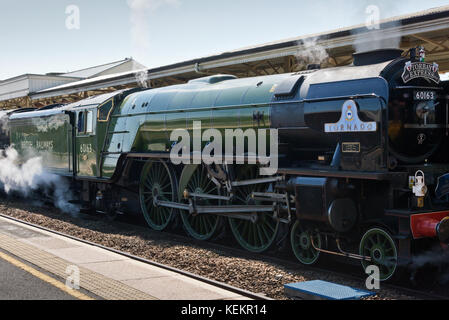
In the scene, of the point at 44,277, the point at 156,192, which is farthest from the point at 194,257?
the point at 156,192

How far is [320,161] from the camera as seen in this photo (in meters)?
7.29

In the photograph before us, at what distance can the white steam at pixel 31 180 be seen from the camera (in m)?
14.1

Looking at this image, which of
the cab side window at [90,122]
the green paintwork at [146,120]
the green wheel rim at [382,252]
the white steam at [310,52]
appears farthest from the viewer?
the cab side window at [90,122]

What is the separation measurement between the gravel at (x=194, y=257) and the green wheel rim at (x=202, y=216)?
31cm

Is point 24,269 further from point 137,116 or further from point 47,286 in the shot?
point 137,116

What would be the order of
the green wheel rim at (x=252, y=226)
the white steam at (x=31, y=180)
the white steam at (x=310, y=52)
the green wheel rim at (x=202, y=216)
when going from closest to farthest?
1. the green wheel rim at (x=252, y=226)
2. the green wheel rim at (x=202, y=216)
3. the white steam at (x=310, y=52)
4. the white steam at (x=31, y=180)

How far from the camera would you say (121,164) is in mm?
11266

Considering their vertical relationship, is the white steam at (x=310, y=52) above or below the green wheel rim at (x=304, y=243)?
above

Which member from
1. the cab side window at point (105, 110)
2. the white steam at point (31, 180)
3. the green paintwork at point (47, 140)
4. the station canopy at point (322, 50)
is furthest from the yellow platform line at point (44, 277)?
the white steam at point (31, 180)

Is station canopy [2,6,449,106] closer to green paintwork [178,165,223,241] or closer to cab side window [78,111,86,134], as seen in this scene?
cab side window [78,111,86,134]

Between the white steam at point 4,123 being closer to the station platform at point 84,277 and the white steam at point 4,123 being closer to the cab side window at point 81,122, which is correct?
the cab side window at point 81,122

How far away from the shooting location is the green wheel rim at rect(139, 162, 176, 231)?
34.7 ft

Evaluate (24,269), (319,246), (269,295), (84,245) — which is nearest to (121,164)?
(84,245)
